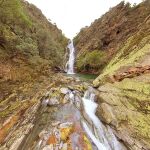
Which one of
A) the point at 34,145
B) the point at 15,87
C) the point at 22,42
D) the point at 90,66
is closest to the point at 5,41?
the point at 22,42

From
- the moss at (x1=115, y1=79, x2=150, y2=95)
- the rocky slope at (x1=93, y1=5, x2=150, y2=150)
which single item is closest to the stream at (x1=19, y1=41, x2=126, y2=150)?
the rocky slope at (x1=93, y1=5, x2=150, y2=150)

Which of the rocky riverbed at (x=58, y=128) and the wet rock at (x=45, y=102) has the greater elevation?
the wet rock at (x=45, y=102)

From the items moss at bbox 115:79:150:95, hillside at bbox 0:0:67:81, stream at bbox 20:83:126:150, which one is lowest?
stream at bbox 20:83:126:150

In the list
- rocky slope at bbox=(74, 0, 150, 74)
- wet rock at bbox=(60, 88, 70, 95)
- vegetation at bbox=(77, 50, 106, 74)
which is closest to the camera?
wet rock at bbox=(60, 88, 70, 95)

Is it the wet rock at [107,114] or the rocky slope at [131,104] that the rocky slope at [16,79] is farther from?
the rocky slope at [131,104]

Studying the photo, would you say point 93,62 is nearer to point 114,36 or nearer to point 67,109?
point 114,36

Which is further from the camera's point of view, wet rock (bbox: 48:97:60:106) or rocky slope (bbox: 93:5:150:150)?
wet rock (bbox: 48:97:60:106)

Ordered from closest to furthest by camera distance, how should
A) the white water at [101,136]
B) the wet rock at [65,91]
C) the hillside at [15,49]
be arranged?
the white water at [101,136], the wet rock at [65,91], the hillside at [15,49]

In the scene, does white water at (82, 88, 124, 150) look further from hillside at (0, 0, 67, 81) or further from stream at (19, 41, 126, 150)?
hillside at (0, 0, 67, 81)

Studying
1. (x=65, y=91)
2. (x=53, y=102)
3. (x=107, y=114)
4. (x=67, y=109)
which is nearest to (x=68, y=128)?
(x=67, y=109)

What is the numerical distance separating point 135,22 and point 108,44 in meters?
7.24

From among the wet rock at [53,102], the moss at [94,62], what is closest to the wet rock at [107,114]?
the wet rock at [53,102]

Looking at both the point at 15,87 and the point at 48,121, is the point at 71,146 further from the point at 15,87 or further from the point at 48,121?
the point at 15,87

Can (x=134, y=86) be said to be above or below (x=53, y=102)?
above
